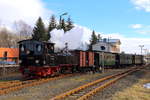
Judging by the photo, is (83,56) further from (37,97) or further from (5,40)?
(5,40)

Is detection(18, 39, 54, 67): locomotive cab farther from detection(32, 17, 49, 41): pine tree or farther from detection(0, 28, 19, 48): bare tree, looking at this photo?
detection(0, 28, 19, 48): bare tree

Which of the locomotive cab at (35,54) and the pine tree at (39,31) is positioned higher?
the pine tree at (39,31)

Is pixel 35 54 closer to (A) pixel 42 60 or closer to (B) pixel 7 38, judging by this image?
(A) pixel 42 60

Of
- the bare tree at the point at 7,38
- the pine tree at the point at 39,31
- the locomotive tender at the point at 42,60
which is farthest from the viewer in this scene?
the bare tree at the point at 7,38

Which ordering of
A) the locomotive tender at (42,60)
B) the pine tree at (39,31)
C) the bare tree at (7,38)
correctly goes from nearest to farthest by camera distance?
the locomotive tender at (42,60)
the pine tree at (39,31)
the bare tree at (7,38)

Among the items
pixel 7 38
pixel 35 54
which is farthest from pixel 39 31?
pixel 35 54

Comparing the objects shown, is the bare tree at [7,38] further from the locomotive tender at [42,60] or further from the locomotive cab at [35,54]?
the locomotive cab at [35,54]

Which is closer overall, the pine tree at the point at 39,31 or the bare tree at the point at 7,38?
the pine tree at the point at 39,31

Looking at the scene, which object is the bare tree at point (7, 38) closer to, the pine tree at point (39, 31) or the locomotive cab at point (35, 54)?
the pine tree at point (39, 31)

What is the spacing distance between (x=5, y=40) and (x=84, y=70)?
76.6m

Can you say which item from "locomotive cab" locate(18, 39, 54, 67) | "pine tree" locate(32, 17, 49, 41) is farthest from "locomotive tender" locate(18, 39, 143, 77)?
"pine tree" locate(32, 17, 49, 41)

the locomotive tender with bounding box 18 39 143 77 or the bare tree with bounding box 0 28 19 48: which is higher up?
the bare tree with bounding box 0 28 19 48

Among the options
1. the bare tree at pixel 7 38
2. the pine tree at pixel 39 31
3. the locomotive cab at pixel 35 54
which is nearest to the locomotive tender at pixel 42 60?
the locomotive cab at pixel 35 54

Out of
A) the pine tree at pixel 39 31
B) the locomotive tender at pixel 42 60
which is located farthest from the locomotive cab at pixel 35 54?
the pine tree at pixel 39 31
